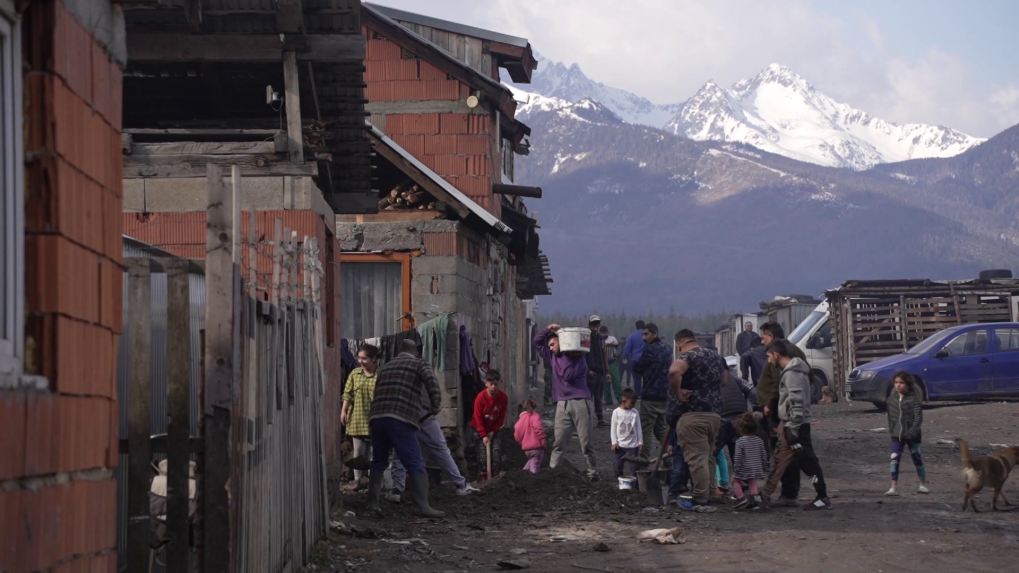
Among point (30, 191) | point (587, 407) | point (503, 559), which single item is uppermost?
point (30, 191)

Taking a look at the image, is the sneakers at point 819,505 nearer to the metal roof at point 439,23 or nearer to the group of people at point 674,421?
the group of people at point 674,421

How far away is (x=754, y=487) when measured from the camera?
11633 mm

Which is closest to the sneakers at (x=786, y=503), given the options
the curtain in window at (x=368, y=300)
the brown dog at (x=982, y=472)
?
the brown dog at (x=982, y=472)

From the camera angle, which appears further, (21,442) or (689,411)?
(689,411)

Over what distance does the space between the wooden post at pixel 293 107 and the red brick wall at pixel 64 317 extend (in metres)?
6.13

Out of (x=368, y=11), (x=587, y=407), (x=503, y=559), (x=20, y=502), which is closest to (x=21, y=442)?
(x=20, y=502)

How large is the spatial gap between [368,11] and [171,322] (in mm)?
13300

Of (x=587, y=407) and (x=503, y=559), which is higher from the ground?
(x=587, y=407)

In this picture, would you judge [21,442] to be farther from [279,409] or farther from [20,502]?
[279,409]

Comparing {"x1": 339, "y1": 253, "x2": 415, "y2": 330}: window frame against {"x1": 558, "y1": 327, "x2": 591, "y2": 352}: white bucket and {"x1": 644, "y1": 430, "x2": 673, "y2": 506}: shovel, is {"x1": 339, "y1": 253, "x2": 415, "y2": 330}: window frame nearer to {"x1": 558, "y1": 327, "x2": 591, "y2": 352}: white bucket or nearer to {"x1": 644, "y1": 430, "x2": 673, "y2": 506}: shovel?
{"x1": 558, "y1": 327, "x2": 591, "y2": 352}: white bucket

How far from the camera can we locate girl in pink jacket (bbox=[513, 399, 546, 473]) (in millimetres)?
13383

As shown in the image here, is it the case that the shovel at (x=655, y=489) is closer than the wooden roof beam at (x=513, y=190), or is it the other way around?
the shovel at (x=655, y=489)

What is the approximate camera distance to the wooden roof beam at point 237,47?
10.4 m

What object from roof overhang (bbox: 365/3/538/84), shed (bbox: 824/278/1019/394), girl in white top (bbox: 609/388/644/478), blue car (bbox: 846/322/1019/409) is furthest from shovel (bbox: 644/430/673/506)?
shed (bbox: 824/278/1019/394)
